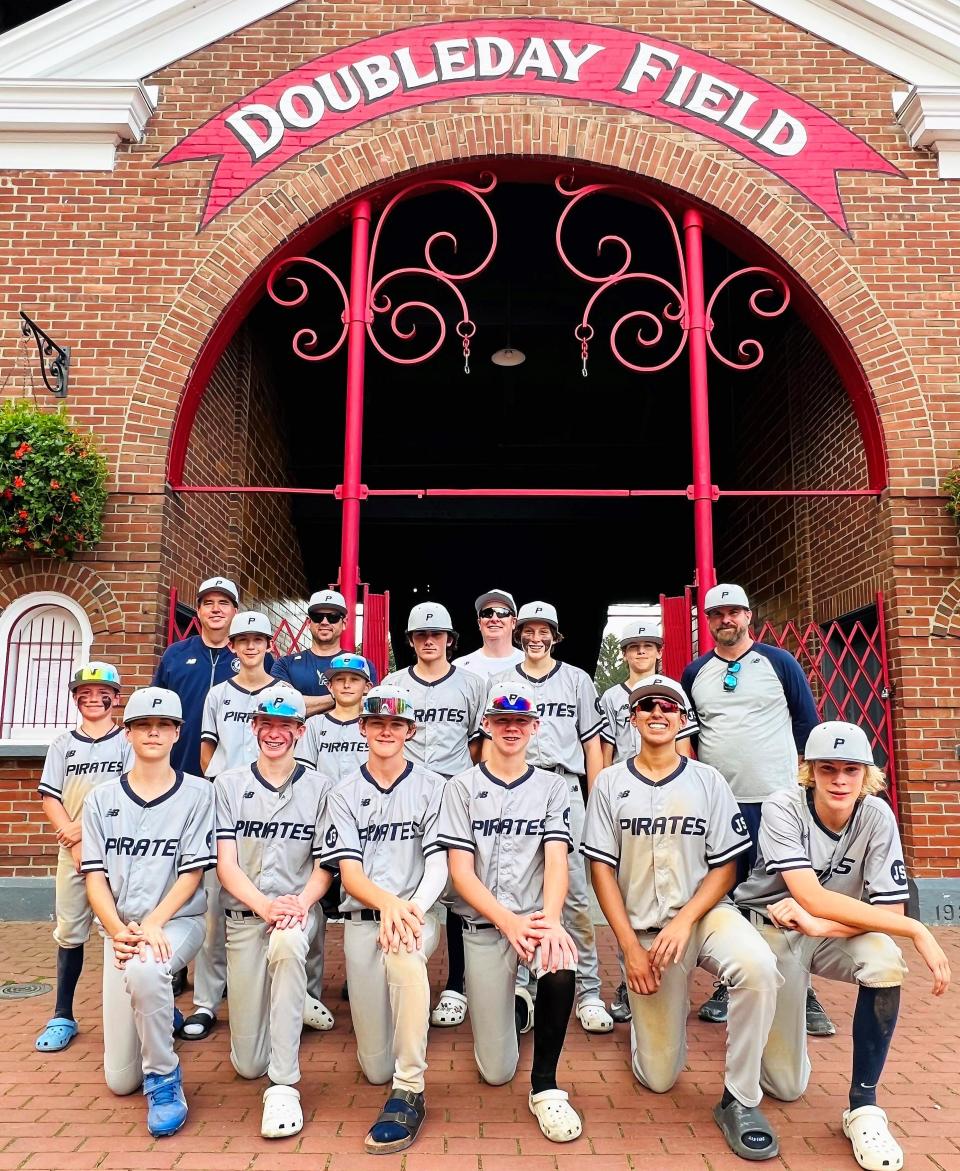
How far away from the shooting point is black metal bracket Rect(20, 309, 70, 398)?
24.0 feet

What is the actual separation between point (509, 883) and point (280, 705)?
4.14ft

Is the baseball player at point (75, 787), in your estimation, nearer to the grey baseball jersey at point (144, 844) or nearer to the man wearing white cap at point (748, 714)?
the grey baseball jersey at point (144, 844)

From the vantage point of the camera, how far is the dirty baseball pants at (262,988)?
3.82 meters

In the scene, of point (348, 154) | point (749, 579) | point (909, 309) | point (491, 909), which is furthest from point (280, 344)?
point (491, 909)

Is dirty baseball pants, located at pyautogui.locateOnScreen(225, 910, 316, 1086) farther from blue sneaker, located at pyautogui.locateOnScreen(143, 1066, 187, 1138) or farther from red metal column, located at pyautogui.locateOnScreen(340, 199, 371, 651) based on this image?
red metal column, located at pyautogui.locateOnScreen(340, 199, 371, 651)

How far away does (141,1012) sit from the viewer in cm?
371

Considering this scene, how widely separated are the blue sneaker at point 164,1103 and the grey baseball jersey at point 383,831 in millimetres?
903

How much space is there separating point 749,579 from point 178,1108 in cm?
887

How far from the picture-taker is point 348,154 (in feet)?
25.3

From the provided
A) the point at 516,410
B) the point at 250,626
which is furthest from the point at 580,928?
the point at 516,410

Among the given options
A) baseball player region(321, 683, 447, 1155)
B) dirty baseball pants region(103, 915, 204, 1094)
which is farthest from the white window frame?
baseball player region(321, 683, 447, 1155)

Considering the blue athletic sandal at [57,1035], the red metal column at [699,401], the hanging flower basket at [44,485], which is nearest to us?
the blue athletic sandal at [57,1035]

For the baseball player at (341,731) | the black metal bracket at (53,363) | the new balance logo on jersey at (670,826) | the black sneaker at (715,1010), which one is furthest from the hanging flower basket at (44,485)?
the black sneaker at (715,1010)

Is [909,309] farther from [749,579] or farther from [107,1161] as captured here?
[107,1161]
